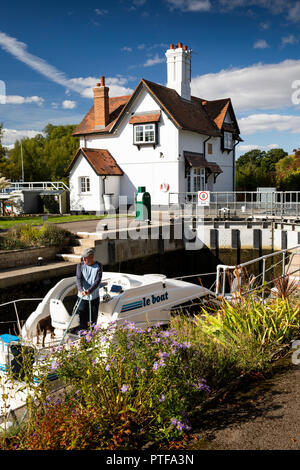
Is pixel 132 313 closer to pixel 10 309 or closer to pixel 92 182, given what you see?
pixel 10 309

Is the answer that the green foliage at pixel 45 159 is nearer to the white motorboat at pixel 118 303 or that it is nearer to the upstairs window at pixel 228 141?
the upstairs window at pixel 228 141

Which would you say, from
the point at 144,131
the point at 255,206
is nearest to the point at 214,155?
the point at 144,131

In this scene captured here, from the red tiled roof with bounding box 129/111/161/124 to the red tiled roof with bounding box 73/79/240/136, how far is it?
748mm

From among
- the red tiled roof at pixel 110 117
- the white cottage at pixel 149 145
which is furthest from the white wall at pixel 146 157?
the red tiled roof at pixel 110 117

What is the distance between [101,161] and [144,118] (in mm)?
4379

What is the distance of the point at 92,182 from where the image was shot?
1204 inches

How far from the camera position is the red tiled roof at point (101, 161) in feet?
99.6

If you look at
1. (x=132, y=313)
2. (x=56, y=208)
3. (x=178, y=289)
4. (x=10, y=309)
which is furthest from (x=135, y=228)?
(x=56, y=208)

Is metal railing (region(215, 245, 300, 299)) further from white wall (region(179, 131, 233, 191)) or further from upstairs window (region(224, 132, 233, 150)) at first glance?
upstairs window (region(224, 132, 233, 150))

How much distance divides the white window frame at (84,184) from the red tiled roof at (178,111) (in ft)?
13.8

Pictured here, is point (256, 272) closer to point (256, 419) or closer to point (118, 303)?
point (118, 303)

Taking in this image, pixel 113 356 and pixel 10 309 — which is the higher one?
pixel 113 356

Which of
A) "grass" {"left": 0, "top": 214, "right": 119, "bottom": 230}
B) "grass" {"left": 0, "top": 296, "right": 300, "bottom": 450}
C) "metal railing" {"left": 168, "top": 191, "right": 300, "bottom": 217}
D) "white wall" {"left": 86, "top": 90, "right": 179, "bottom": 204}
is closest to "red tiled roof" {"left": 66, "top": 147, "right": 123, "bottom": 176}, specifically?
"white wall" {"left": 86, "top": 90, "right": 179, "bottom": 204}
